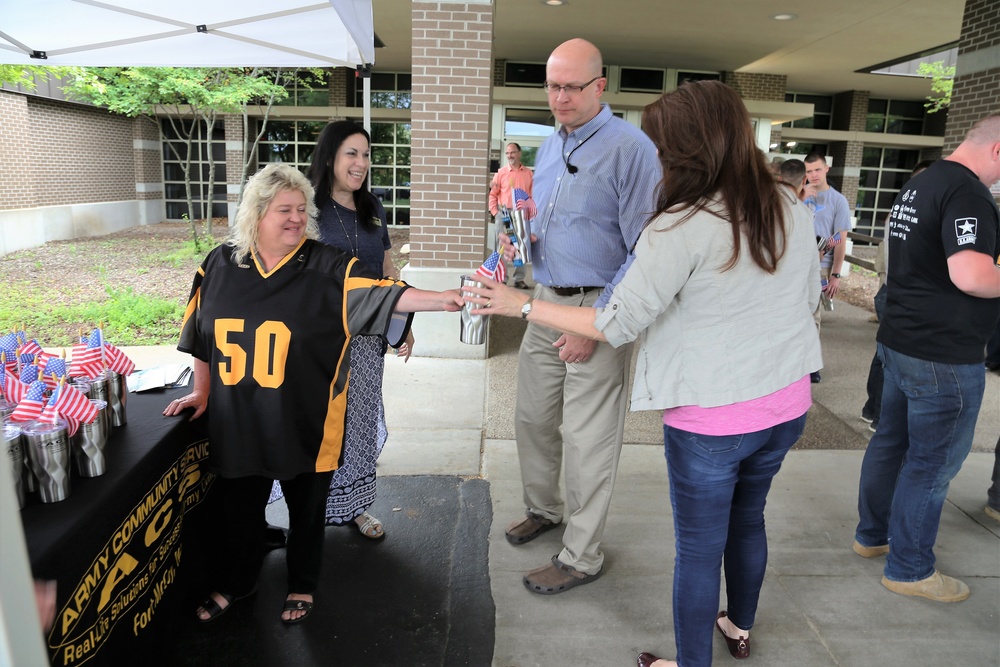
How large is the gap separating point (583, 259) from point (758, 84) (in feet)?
54.8

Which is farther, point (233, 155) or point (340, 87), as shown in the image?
point (233, 155)

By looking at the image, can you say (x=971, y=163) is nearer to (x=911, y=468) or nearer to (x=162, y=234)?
(x=911, y=468)

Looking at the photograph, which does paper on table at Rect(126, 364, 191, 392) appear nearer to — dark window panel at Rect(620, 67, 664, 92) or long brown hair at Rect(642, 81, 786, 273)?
long brown hair at Rect(642, 81, 786, 273)

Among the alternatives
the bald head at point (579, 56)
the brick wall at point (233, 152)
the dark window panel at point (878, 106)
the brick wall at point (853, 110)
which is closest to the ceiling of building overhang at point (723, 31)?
the brick wall at point (853, 110)

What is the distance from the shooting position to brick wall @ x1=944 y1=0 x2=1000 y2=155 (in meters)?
8.07

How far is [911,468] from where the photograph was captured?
297 cm

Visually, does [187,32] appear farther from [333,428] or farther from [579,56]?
[333,428]

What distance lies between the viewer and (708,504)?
2152 millimetres

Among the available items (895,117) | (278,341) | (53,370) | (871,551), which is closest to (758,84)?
(895,117)

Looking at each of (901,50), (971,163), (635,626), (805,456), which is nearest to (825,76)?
(901,50)

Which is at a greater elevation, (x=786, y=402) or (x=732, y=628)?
(x=786, y=402)

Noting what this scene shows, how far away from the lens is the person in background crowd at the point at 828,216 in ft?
19.7

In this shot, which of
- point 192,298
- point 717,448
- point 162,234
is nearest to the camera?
point 717,448

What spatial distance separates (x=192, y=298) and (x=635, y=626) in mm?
2109
